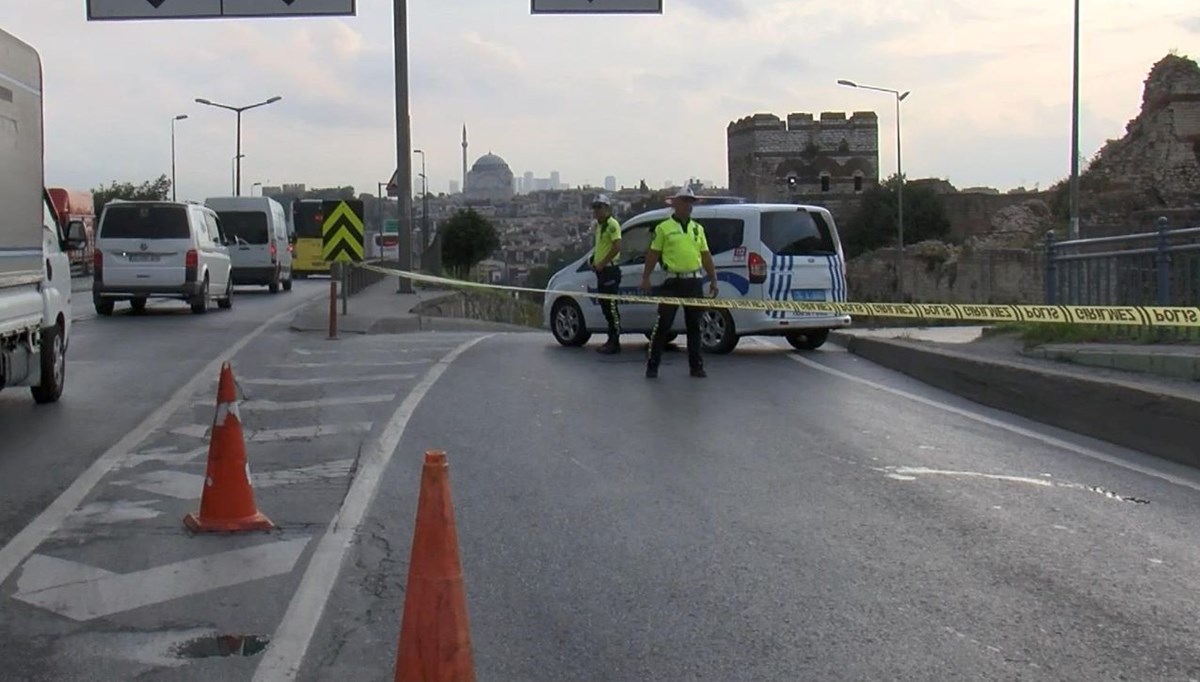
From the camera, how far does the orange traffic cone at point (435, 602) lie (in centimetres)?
482

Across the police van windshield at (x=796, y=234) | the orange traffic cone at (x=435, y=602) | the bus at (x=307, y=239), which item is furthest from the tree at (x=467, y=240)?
the orange traffic cone at (x=435, y=602)

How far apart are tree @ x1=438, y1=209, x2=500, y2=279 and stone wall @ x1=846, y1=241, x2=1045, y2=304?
15.3m

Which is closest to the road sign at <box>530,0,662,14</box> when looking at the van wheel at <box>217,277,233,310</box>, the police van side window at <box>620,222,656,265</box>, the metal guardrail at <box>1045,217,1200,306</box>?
the police van side window at <box>620,222,656,265</box>

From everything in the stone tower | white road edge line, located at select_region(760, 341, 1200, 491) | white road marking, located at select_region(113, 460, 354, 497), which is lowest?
white road marking, located at select_region(113, 460, 354, 497)

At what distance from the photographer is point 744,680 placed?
211 inches

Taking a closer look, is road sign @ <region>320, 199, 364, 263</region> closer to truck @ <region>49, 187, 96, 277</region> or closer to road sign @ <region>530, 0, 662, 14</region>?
road sign @ <region>530, 0, 662, 14</region>

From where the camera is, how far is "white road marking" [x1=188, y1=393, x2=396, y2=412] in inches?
504

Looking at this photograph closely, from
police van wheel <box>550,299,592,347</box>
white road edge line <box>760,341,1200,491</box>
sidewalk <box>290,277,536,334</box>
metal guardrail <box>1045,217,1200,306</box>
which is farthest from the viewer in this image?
sidewalk <box>290,277,536,334</box>

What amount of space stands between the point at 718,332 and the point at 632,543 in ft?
33.4

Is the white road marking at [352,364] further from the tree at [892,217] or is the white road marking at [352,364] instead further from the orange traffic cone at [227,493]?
the tree at [892,217]

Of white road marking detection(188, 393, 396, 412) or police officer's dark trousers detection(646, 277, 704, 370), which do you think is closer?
white road marking detection(188, 393, 396, 412)

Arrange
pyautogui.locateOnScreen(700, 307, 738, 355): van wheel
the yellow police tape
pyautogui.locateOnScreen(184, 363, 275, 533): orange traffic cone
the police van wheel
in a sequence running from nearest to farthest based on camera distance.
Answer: pyautogui.locateOnScreen(184, 363, 275, 533): orange traffic cone → the yellow police tape → pyautogui.locateOnScreen(700, 307, 738, 355): van wheel → the police van wheel

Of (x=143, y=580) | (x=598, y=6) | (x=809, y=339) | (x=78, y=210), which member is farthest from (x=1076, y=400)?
(x=78, y=210)

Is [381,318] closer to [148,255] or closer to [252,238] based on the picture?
[148,255]
